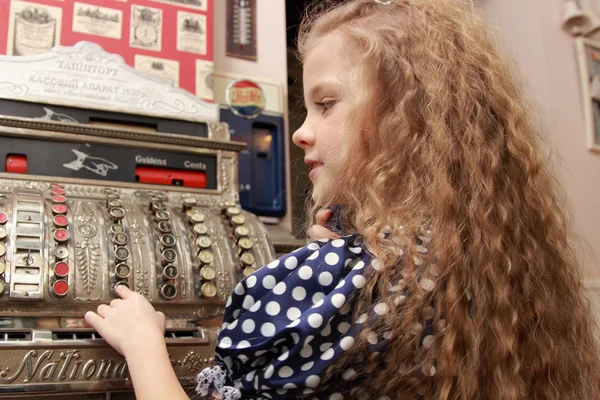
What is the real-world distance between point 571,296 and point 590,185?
1.83 m

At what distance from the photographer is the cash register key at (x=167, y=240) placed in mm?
1380

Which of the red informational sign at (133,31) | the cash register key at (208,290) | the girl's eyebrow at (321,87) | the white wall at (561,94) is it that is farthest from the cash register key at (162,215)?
the white wall at (561,94)

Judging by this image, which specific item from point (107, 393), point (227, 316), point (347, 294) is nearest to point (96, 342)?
point (107, 393)

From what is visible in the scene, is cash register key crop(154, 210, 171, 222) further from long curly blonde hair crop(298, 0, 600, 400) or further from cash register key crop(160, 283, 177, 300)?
long curly blonde hair crop(298, 0, 600, 400)

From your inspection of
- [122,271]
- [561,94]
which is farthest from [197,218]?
[561,94]

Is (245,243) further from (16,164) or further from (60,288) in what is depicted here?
(16,164)

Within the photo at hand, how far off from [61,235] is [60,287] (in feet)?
0.43

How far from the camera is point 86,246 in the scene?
4.22 feet

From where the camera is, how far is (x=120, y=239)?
4.37 feet

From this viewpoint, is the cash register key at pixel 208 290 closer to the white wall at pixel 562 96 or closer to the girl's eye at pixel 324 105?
the girl's eye at pixel 324 105

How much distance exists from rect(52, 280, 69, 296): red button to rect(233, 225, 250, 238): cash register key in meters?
0.44

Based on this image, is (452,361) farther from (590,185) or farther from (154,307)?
(590,185)

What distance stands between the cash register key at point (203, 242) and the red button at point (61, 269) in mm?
316

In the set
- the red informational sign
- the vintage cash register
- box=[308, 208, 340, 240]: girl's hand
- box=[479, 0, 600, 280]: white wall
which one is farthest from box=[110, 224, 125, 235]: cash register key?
box=[479, 0, 600, 280]: white wall
